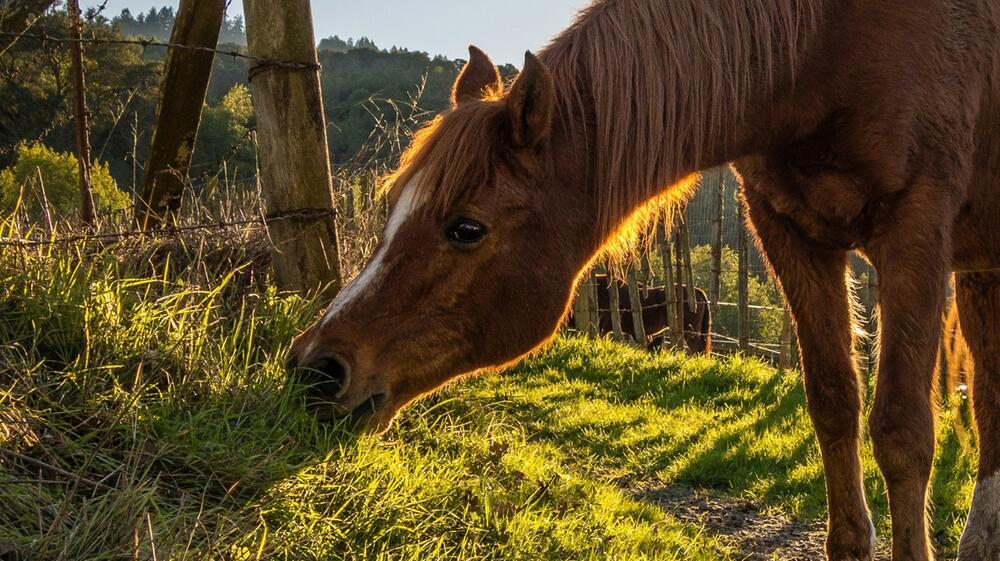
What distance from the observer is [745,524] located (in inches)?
154

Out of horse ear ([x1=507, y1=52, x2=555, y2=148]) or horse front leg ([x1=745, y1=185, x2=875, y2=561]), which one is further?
horse front leg ([x1=745, y1=185, x2=875, y2=561])

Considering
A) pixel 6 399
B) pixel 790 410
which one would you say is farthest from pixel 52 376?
pixel 790 410

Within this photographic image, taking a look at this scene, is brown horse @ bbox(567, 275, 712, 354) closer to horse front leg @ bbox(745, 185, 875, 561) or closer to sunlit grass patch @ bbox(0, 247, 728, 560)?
horse front leg @ bbox(745, 185, 875, 561)

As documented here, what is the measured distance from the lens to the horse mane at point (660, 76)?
254 centimetres

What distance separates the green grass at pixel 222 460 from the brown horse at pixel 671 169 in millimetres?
272

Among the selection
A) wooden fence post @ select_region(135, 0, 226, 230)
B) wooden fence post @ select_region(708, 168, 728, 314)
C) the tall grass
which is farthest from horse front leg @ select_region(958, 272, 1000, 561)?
wooden fence post @ select_region(708, 168, 728, 314)

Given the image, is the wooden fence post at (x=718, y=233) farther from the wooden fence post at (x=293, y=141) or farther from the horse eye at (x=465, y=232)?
the horse eye at (x=465, y=232)

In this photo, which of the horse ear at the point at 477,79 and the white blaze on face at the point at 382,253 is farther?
the horse ear at the point at 477,79

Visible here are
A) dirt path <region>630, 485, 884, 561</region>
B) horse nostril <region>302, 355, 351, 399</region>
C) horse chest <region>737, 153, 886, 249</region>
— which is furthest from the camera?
dirt path <region>630, 485, 884, 561</region>

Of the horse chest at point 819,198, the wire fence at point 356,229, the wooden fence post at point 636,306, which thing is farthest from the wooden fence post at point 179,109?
the wooden fence post at point 636,306

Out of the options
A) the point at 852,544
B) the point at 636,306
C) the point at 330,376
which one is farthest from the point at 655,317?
the point at 330,376

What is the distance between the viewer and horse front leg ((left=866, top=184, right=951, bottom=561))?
8.68ft

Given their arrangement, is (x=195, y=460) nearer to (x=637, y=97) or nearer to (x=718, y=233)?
(x=637, y=97)

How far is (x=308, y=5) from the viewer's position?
3387mm
